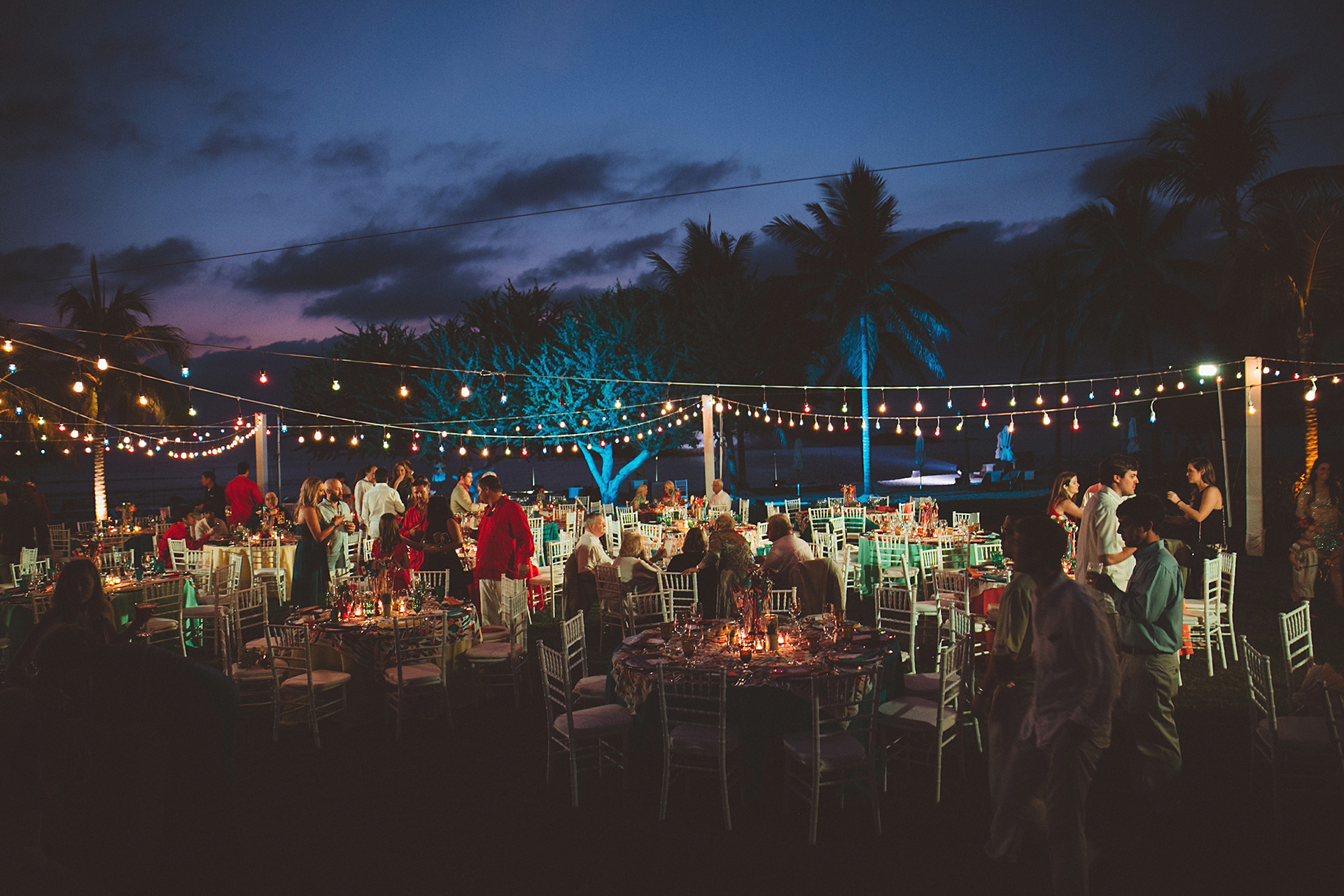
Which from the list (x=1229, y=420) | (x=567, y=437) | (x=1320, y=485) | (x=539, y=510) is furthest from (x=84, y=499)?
(x=1229, y=420)

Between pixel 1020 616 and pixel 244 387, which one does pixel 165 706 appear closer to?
pixel 1020 616

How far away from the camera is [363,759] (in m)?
5.03

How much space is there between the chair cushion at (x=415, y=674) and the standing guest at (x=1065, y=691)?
3.95 metres

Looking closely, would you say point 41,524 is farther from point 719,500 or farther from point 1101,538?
point 1101,538

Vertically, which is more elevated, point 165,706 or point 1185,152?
point 1185,152

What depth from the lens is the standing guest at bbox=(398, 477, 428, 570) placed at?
7812 mm

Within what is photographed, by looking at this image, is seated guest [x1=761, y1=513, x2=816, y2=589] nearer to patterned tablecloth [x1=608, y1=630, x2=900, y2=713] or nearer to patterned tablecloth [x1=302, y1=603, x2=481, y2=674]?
patterned tablecloth [x1=608, y1=630, x2=900, y2=713]

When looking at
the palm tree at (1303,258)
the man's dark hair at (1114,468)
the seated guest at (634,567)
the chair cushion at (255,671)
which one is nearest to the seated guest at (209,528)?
the chair cushion at (255,671)

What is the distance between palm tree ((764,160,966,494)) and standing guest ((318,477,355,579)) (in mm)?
13230

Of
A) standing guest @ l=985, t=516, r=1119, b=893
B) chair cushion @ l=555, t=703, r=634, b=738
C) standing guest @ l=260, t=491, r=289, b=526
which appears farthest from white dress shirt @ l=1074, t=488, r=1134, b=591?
standing guest @ l=260, t=491, r=289, b=526

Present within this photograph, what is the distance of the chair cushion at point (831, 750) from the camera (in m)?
3.83

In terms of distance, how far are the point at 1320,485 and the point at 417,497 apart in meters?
8.65

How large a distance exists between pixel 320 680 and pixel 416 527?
103 inches

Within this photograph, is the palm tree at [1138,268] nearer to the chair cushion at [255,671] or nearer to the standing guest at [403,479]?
the standing guest at [403,479]
